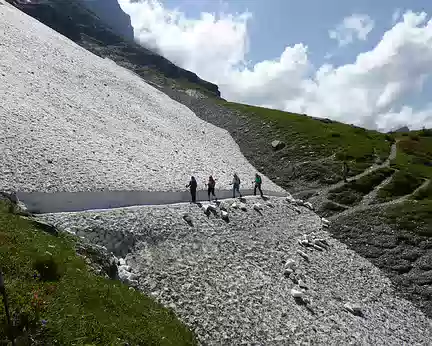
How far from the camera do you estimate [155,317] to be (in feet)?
65.2

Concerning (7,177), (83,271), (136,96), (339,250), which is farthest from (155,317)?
(136,96)

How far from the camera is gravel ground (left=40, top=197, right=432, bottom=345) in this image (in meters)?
23.7

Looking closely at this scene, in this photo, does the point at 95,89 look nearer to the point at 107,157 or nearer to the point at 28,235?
the point at 107,157

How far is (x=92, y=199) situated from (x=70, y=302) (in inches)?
712

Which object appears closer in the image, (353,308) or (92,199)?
(353,308)

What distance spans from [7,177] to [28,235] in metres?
14.1

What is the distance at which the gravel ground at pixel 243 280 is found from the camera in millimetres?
23688

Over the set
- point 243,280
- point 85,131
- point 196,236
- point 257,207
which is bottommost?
point 243,280

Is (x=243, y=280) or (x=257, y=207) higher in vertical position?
(x=257, y=207)

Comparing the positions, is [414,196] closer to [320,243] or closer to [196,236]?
[320,243]

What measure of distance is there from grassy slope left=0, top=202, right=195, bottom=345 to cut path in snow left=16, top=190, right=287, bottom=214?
7.30 meters

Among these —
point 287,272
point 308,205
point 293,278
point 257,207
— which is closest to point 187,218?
point 287,272

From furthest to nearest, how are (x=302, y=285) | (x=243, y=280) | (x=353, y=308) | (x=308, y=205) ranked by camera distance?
1. (x=308, y=205)
2. (x=353, y=308)
3. (x=302, y=285)
4. (x=243, y=280)

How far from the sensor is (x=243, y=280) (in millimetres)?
27953
